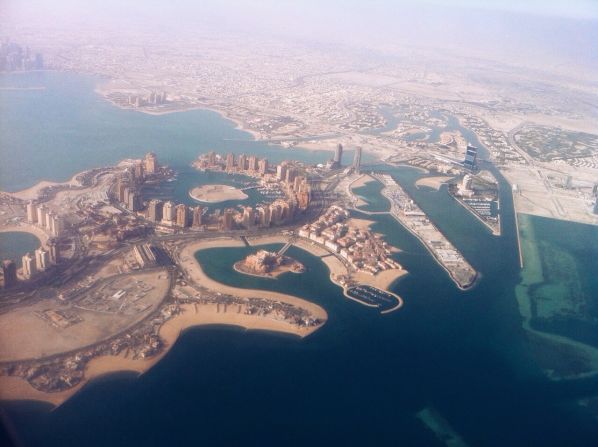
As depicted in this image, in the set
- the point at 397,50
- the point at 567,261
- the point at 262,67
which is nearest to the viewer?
the point at 567,261

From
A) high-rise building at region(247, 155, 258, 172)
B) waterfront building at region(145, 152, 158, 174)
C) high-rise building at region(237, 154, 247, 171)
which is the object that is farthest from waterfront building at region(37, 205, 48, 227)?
high-rise building at region(247, 155, 258, 172)

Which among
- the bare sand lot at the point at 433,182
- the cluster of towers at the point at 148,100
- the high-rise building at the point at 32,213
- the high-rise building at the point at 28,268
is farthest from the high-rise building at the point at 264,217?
the cluster of towers at the point at 148,100

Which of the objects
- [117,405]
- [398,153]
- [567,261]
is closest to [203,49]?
[398,153]

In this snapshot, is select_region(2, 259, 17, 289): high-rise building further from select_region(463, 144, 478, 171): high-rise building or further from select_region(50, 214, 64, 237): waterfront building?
select_region(463, 144, 478, 171): high-rise building

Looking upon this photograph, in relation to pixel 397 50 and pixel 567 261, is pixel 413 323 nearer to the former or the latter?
pixel 567 261

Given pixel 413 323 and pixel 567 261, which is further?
pixel 567 261

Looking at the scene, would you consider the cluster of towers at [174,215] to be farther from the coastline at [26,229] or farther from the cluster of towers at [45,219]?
the coastline at [26,229]
